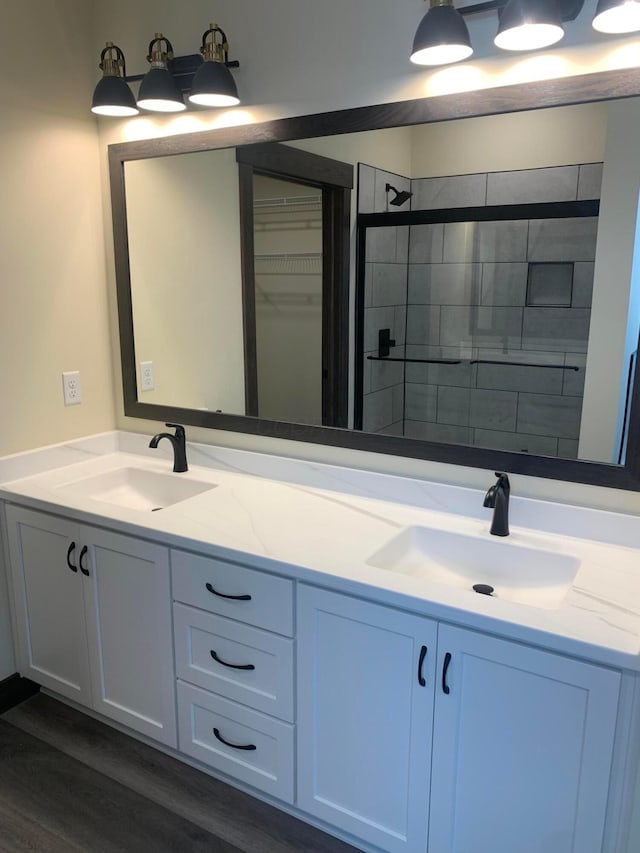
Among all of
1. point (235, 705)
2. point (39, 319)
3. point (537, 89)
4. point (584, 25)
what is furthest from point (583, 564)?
point (39, 319)

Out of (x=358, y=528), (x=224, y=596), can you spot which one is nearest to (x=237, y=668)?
(x=224, y=596)

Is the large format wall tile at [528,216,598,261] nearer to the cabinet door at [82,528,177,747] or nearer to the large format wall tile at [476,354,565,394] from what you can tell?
the large format wall tile at [476,354,565,394]

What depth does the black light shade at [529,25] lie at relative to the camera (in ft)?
4.85

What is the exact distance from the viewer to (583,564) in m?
1.62

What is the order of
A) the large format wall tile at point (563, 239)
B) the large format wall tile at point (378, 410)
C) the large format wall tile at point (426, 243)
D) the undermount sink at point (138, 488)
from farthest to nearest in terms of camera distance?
the undermount sink at point (138, 488) → the large format wall tile at point (378, 410) → the large format wall tile at point (426, 243) → the large format wall tile at point (563, 239)

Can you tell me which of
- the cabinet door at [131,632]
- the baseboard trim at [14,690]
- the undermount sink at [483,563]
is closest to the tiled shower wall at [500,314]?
the undermount sink at [483,563]

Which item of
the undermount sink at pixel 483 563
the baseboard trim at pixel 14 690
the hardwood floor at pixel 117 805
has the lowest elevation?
the hardwood floor at pixel 117 805

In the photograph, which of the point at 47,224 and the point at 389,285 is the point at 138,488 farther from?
the point at 389,285

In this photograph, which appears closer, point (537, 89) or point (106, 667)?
point (537, 89)

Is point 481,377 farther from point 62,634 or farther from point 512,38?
point 62,634

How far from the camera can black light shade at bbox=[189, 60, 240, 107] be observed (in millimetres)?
1988

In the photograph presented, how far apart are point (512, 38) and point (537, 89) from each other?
149mm

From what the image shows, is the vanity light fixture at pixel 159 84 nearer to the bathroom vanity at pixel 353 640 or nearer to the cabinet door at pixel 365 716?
the bathroom vanity at pixel 353 640

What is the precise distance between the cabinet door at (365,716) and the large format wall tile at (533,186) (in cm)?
113
